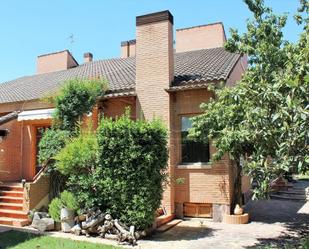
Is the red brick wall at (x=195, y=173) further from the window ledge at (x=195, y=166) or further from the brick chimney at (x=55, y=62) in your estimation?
the brick chimney at (x=55, y=62)

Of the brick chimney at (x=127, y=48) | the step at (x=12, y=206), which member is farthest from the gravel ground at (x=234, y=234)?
the brick chimney at (x=127, y=48)

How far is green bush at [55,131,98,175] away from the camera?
19.3 m

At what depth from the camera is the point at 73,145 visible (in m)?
19.7

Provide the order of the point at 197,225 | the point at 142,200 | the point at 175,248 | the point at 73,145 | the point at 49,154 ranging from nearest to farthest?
the point at 175,248, the point at 142,200, the point at 73,145, the point at 197,225, the point at 49,154

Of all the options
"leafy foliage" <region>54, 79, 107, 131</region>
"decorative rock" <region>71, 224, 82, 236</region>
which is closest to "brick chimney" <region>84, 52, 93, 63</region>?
"leafy foliage" <region>54, 79, 107, 131</region>

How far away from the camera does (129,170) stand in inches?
722

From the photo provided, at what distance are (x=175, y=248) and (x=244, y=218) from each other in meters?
7.14

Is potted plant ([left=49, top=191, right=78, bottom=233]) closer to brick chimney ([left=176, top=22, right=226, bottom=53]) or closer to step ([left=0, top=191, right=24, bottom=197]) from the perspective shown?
step ([left=0, top=191, right=24, bottom=197])

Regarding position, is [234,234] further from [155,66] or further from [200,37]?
[200,37]

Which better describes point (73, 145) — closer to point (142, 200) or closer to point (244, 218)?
point (142, 200)

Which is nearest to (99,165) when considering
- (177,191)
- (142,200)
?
(142,200)

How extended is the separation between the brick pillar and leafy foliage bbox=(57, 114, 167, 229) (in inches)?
216

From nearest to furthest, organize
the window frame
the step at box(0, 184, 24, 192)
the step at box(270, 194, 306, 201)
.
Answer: the window frame < the step at box(0, 184, 24, 192) < the step at box(270, 194, 306, 201)

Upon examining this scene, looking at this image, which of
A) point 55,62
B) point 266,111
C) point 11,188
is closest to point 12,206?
point 11,188
